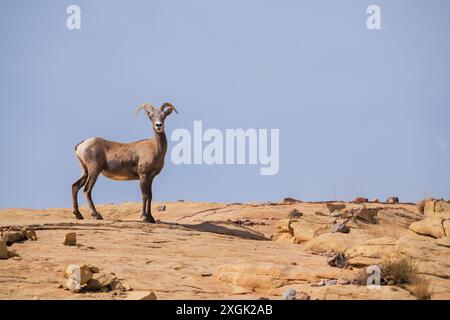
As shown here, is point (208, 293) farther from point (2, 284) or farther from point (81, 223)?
point (81, 223)

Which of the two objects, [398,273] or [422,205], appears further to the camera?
[422,205]

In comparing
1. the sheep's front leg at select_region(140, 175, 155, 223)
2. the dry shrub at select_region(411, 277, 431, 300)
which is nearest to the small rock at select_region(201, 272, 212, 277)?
the dry shrub at select_region(411, 277, 431, 300)

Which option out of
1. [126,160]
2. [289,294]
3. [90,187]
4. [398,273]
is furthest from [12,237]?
[398,273]

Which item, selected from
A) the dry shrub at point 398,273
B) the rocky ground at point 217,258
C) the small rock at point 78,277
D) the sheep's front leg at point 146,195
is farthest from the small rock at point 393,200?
the small rock at point 78,277

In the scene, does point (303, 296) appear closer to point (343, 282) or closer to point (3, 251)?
point (343, 282)

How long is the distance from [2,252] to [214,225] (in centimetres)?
843

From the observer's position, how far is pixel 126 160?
20109mm

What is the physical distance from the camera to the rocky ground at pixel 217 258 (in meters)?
10.9

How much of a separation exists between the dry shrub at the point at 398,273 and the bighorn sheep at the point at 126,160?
9.58m

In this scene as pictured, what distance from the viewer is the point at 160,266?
12688mm

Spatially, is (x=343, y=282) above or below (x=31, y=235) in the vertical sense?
below

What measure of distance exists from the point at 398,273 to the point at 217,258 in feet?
13.0

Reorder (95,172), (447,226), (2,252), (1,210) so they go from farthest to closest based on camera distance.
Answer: (1,210) < (95,172) < (447,226) < (2,252)
